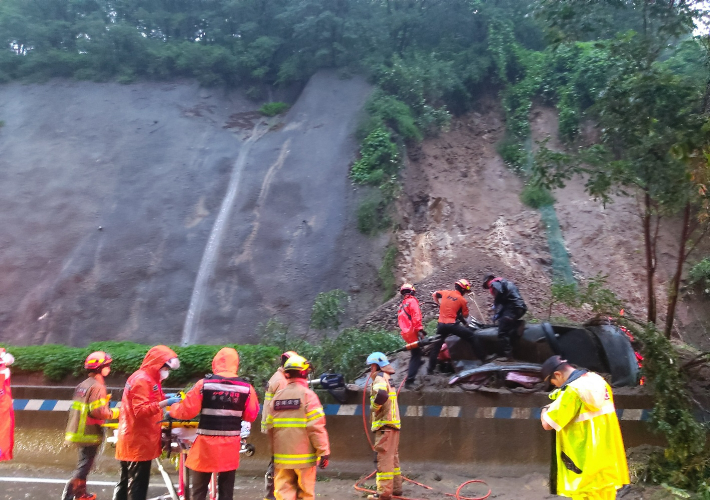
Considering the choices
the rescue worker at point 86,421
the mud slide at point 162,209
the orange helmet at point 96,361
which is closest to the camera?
the rescue worker at point 86,421

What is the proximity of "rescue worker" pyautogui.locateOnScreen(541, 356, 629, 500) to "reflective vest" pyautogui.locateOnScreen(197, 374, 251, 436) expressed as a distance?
8.65 ft

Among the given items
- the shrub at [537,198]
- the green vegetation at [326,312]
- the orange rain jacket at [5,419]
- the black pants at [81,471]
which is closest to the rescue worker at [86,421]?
the black pants at [81,471]

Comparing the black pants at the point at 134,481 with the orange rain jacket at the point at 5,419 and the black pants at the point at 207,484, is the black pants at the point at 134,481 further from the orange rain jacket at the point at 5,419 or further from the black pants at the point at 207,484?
the orange rain jacket at the point at 5,419

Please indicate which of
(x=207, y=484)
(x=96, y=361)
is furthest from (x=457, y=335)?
(x=96, y=361)

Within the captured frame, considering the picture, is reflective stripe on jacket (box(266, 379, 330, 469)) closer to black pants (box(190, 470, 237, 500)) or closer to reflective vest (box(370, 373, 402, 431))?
black pants (box(190, 470, 237, 500))

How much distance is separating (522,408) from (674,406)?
1.84m

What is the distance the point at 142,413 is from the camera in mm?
4922

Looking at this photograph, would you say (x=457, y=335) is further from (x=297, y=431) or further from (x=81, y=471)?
(x=81, y=471)

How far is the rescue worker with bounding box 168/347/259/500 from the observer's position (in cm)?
456

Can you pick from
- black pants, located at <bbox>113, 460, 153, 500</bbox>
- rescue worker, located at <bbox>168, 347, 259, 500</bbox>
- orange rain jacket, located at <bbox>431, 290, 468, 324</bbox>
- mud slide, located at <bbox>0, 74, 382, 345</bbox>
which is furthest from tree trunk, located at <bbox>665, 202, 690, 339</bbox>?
mud slide, located at <bbox>0, 74, 382, 345</bbox>

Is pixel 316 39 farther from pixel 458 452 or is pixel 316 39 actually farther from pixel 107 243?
pixel 458 452

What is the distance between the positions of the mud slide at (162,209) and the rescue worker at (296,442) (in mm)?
9505

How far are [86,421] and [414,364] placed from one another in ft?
14.4

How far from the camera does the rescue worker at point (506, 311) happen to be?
7.59 metres
